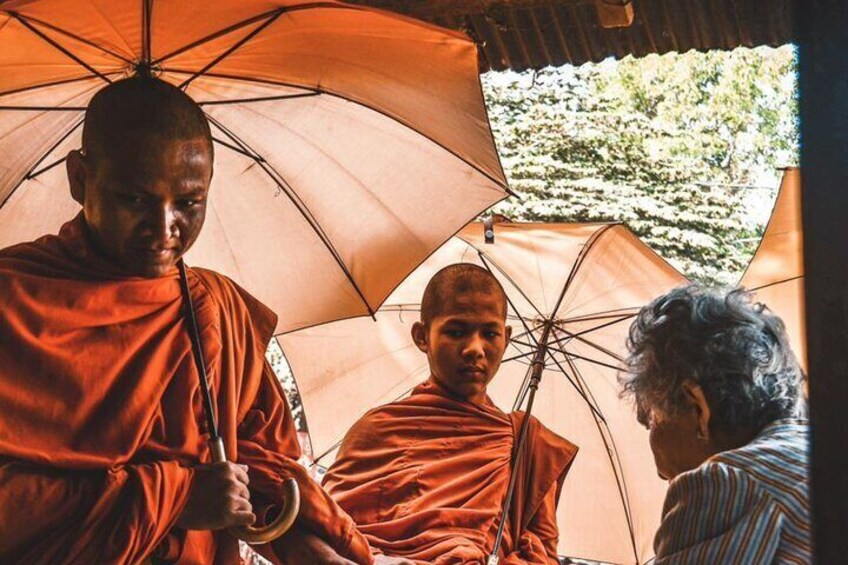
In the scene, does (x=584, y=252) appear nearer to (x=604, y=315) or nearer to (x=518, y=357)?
(x=604, y=315)

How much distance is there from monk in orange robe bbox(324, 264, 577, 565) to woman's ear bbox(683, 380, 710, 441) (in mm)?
1571

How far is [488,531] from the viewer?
4.45 m

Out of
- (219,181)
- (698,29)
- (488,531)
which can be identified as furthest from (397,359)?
(698,29)

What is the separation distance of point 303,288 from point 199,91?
790 mm

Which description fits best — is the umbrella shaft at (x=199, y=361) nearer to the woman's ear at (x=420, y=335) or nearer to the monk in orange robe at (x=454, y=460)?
the monk in orange robe at (x=454, y=460)

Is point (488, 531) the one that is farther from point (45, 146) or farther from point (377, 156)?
point (45, 146)

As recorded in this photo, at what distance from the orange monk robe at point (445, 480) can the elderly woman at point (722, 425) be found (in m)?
1.44

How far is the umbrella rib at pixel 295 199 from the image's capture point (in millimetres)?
3963

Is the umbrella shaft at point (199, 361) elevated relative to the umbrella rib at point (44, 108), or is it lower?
lower

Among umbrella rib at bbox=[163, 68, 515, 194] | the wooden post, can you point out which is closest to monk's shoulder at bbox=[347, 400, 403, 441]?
umbrella rib at bbox=[163, 68, 515, 194]

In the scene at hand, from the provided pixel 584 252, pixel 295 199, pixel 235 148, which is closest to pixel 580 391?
pixel 584 252

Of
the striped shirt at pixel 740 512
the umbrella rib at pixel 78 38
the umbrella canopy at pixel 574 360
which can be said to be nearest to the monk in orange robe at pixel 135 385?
the umbrella rib at pixel 78 38

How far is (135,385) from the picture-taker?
2.93 metres

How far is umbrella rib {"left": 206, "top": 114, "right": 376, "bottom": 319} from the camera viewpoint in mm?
3963
